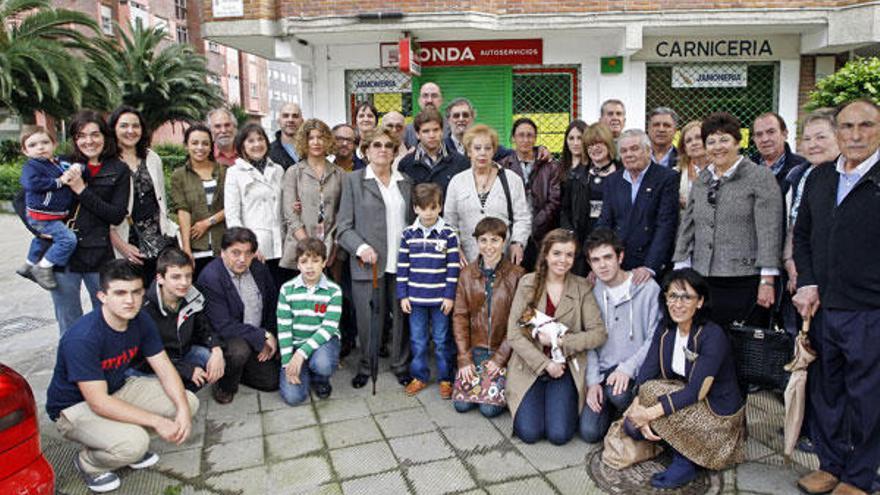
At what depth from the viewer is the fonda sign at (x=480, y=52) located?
12.0 m

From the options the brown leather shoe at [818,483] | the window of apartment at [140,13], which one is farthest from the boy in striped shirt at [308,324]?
the window of apartment at [140,13]

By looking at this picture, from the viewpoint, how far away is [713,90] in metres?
12.2

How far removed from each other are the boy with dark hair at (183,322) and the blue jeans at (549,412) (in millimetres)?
2201

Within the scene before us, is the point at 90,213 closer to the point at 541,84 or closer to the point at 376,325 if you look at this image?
the point at 376,325

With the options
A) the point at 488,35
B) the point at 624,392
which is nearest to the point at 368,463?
the point at 624,392

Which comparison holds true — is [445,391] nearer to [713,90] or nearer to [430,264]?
[430,264]

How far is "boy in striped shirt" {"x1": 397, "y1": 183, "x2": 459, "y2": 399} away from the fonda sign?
26.2 feet

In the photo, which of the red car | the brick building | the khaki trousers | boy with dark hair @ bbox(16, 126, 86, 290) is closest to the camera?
the red car

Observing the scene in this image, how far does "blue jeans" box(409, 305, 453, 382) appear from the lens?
4.83 meters

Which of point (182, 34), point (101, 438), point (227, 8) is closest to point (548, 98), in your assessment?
point (227, 8)

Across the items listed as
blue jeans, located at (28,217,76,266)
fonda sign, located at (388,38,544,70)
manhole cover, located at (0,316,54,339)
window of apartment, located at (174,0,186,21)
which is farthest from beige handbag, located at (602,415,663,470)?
window of apartment, located at (174,0,186,21)

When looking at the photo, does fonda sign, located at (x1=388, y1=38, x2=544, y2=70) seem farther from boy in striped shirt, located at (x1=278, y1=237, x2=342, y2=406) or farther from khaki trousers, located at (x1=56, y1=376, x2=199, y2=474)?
khaki trousers, located at (x1=56, y1=376, x2=199, y2=474)

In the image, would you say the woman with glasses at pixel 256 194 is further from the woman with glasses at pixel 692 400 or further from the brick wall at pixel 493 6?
the brick wall at pixel 493 6

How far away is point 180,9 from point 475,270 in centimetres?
4647
